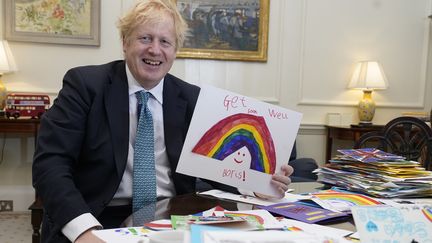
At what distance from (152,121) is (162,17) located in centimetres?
35

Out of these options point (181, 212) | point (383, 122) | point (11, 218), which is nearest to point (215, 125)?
point (181, 212)

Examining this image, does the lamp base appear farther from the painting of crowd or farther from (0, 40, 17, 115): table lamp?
(0, 40, 17, 115): table lamp

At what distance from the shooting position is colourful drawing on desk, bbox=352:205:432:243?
2.19 ft

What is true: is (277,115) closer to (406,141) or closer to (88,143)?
(88,143)

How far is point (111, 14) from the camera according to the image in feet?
10.7

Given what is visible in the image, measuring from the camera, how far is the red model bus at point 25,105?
287cm

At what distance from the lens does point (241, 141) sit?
3.76ft

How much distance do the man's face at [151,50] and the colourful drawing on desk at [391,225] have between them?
2.74ft

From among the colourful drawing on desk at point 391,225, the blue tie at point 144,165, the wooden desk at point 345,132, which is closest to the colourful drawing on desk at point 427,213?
the colourful drawing on desk at point 391,225

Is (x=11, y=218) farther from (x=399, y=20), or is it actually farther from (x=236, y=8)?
(x=399, y=20)

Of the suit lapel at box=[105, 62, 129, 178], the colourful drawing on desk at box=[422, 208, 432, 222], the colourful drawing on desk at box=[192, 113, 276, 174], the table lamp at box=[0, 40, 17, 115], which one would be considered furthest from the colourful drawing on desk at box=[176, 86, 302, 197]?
the table lamp at box=[0, 40, 17, 115]

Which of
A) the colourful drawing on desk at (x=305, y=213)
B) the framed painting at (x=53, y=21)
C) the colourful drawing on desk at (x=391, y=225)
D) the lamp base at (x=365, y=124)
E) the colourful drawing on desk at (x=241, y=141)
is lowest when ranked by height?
the colourful drawing on desk at (x=305, y=213)

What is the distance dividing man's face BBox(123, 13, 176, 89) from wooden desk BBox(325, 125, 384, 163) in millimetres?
2254

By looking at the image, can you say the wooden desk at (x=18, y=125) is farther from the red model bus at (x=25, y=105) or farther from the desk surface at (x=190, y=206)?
the desk surface at (x=190, y=206)
